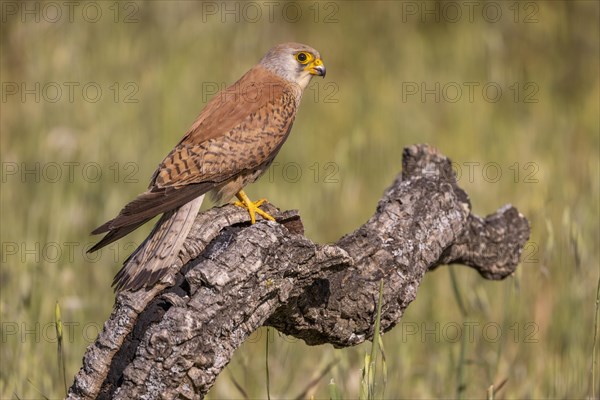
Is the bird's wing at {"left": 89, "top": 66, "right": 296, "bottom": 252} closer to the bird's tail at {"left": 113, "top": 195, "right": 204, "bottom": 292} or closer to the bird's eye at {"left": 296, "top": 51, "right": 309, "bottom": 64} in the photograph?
the bird's tail at {"left": 113, "top": 195, "right": 204, "bottom": 292}

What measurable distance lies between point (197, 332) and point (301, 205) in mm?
3543

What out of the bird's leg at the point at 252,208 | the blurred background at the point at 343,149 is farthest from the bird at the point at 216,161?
the blurred background at the point at 343,149

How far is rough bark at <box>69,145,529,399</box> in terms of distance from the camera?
2.54 meters

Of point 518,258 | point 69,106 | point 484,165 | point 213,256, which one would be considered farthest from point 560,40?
point 213,256

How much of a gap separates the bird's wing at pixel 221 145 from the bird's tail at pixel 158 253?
0.17 feet

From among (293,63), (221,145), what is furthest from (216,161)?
(293,63)

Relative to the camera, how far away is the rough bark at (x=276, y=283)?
99.9 inches

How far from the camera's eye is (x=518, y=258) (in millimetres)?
3682

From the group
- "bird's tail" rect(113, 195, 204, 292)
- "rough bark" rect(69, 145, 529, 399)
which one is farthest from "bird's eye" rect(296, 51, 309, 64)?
"bird's tail" rect(113, 195, 204, 292)

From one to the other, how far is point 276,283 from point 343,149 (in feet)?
6.93

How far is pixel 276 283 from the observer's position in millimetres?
2721

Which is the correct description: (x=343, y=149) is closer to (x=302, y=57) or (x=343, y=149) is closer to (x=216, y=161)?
(x=302, y=57)

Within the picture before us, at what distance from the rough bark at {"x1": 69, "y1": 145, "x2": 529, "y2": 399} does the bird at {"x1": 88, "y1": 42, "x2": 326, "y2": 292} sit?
89 millimetres

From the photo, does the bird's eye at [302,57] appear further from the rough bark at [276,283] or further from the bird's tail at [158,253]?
the bird's tail at [158,253]
